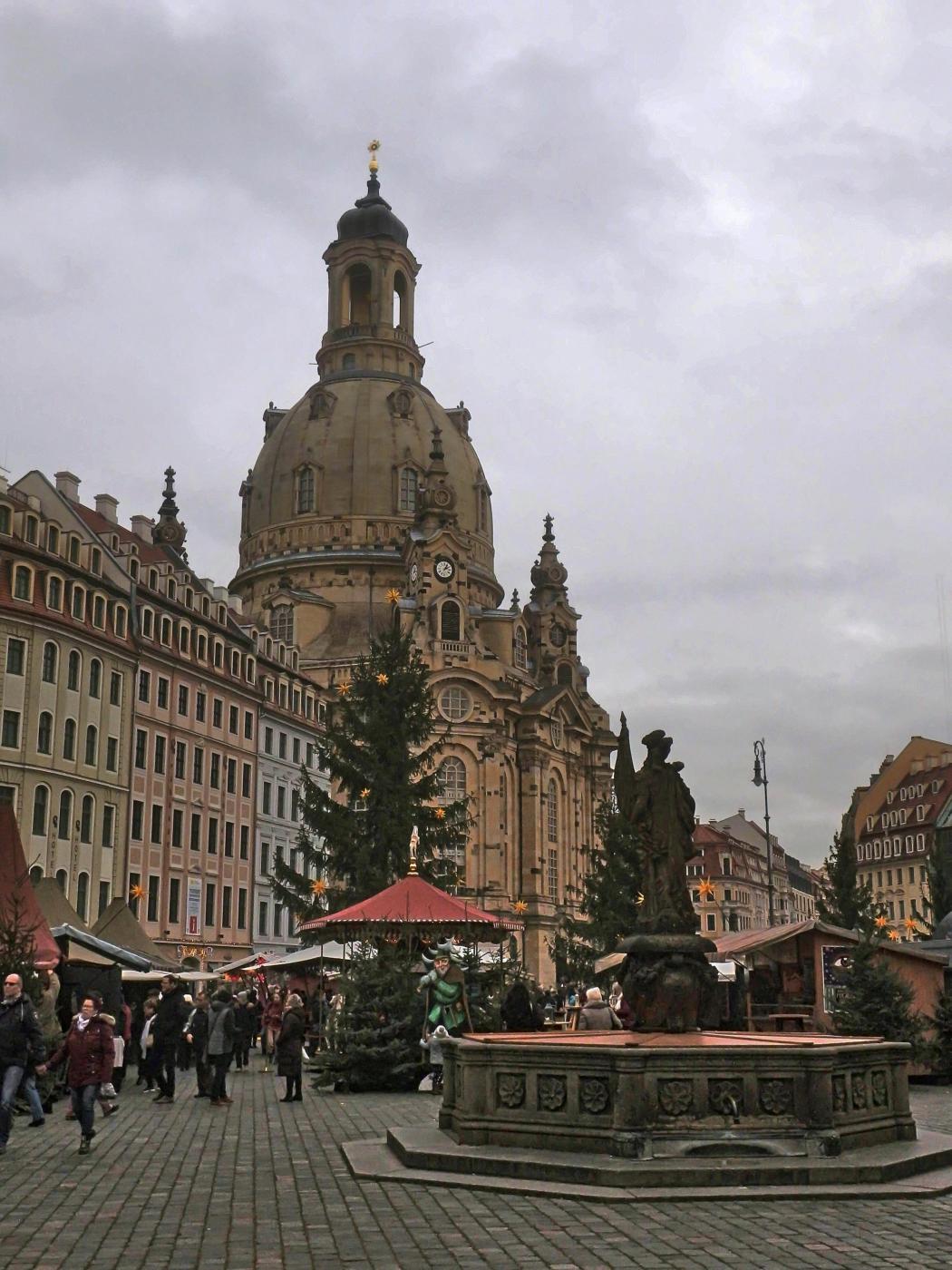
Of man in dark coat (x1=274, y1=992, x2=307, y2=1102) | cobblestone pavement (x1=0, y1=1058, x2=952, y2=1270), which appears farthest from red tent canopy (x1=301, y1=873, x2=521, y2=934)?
cobblestone pavement (x1=0, y1=1058, x2=952, y2=1270)

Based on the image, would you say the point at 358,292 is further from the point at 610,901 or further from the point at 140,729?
the point at 610,901

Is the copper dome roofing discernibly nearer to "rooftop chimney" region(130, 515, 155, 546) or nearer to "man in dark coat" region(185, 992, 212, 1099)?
"rooftop chimney" region(130, 515, 155, 546)

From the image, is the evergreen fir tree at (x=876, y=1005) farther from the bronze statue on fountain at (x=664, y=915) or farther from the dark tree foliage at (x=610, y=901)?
the dark tree foliage at (x=610, y=901)

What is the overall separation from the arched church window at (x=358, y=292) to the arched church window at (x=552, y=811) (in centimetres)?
4367

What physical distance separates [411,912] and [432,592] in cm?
7313

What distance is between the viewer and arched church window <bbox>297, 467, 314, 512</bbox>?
111m

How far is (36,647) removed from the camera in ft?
171

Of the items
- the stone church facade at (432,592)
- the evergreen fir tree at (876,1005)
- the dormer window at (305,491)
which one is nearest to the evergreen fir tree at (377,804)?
the evergreen fir tree at (876,1005)

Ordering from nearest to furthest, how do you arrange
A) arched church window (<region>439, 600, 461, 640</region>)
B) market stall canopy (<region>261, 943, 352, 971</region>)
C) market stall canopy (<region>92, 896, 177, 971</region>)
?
market stall canopy (<region>92, 896, 177, 971</region>), market stall canopy (<region>261, 943, 352, 971</region>), arched church window (<region>439, 600, 461, 640</region>)

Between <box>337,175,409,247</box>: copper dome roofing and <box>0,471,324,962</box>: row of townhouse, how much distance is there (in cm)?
5949

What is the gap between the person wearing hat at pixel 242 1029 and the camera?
1256 inches

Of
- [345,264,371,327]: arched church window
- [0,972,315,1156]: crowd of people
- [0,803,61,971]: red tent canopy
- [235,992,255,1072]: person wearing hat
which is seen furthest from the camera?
[345,264,371,327]: arched church window

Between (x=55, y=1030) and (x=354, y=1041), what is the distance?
5111 mm

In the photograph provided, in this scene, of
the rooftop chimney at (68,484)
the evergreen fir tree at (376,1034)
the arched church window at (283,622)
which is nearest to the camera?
the evergreen fir tree at (376,1034)
